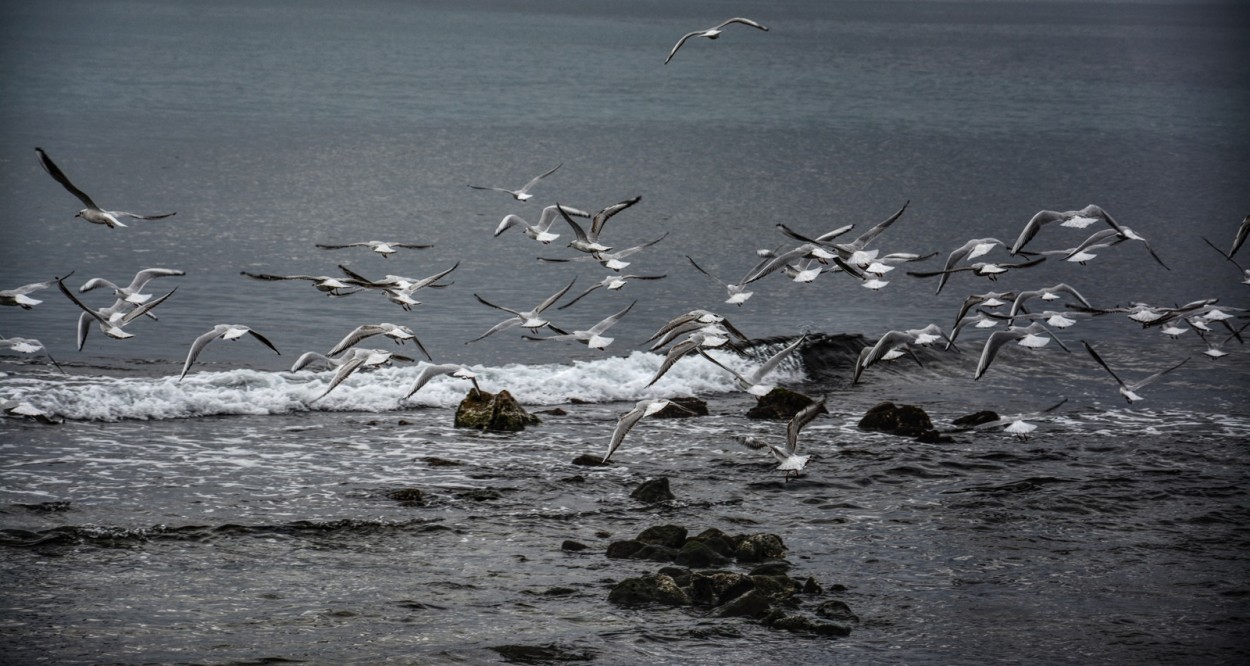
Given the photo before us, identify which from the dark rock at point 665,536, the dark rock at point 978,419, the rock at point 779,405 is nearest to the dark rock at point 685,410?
the rock at point 779,405

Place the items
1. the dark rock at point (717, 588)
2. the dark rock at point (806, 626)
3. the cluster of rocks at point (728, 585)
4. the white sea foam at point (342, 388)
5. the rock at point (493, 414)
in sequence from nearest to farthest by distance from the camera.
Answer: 1. the dark rock at point (806, 626)
2. the cluster of rocks at point (728, 585)
3. the dark rock at point (717, 588)
4. the rock at point (493, 414)
5. the white sea foam at point (342, 388)

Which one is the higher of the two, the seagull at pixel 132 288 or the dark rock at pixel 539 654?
the seagull at pixel 132 288

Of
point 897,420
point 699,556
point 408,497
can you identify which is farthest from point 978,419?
Result: point 408,497

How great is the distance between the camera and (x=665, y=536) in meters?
14.2

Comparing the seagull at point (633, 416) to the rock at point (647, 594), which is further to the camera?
the seagull at point (633, 416)

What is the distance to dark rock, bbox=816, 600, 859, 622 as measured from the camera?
12.6 metres

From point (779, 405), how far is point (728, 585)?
329 inches

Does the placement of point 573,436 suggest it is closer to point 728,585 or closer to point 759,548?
point 759,548

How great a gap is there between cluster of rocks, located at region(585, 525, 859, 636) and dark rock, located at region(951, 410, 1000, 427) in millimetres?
7243

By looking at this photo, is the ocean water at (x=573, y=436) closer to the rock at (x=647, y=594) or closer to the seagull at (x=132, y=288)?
the rock at (x=647, y=594)

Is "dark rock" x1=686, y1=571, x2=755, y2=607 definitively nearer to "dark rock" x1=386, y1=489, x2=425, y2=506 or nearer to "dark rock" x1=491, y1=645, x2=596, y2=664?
"dark rock" x1=491, y1=645, x2=596, y2=664

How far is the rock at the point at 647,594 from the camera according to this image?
41.9 ft

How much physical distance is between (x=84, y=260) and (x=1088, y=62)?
408ft

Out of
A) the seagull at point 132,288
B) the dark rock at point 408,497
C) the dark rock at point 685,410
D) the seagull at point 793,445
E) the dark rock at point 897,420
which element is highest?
the seagull at point 132,288
